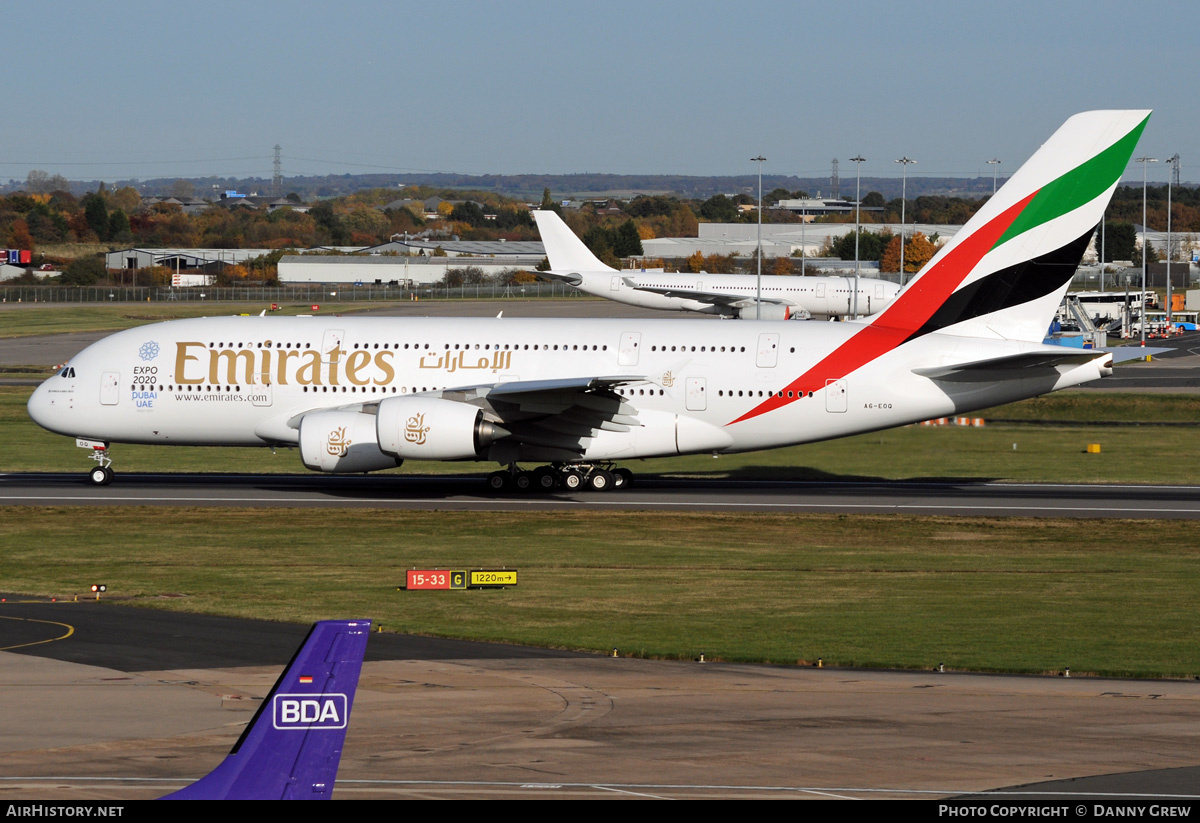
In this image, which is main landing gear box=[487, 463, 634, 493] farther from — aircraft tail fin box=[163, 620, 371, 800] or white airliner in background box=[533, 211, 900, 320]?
white airliner in background box=[533, 211, 900, 320]

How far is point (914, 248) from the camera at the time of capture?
17312cm

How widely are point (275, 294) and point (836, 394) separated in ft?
373

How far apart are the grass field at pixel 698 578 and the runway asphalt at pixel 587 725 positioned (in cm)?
180

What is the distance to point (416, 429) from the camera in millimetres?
37125

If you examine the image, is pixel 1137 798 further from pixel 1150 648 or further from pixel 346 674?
pixel 1150 648

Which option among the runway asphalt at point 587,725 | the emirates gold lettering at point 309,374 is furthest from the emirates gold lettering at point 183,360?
the runway asphalt at point 587,725

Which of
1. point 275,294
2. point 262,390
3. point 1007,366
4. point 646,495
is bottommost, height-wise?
point 646,495

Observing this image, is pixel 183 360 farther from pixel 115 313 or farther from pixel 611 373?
pixel 115 313

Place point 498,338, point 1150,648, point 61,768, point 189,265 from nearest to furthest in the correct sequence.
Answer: point 61,768 → point 1150,648 → point 498,338 → point 189,265

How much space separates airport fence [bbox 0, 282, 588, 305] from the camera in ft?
471

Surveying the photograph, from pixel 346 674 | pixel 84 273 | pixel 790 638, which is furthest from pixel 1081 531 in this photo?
pixel 84 273

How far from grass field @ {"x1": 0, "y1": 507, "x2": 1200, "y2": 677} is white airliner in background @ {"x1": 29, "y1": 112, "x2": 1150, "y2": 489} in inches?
127

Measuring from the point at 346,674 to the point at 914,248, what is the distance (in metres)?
171

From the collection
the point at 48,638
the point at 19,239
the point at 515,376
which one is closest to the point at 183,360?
the point at 515,376
